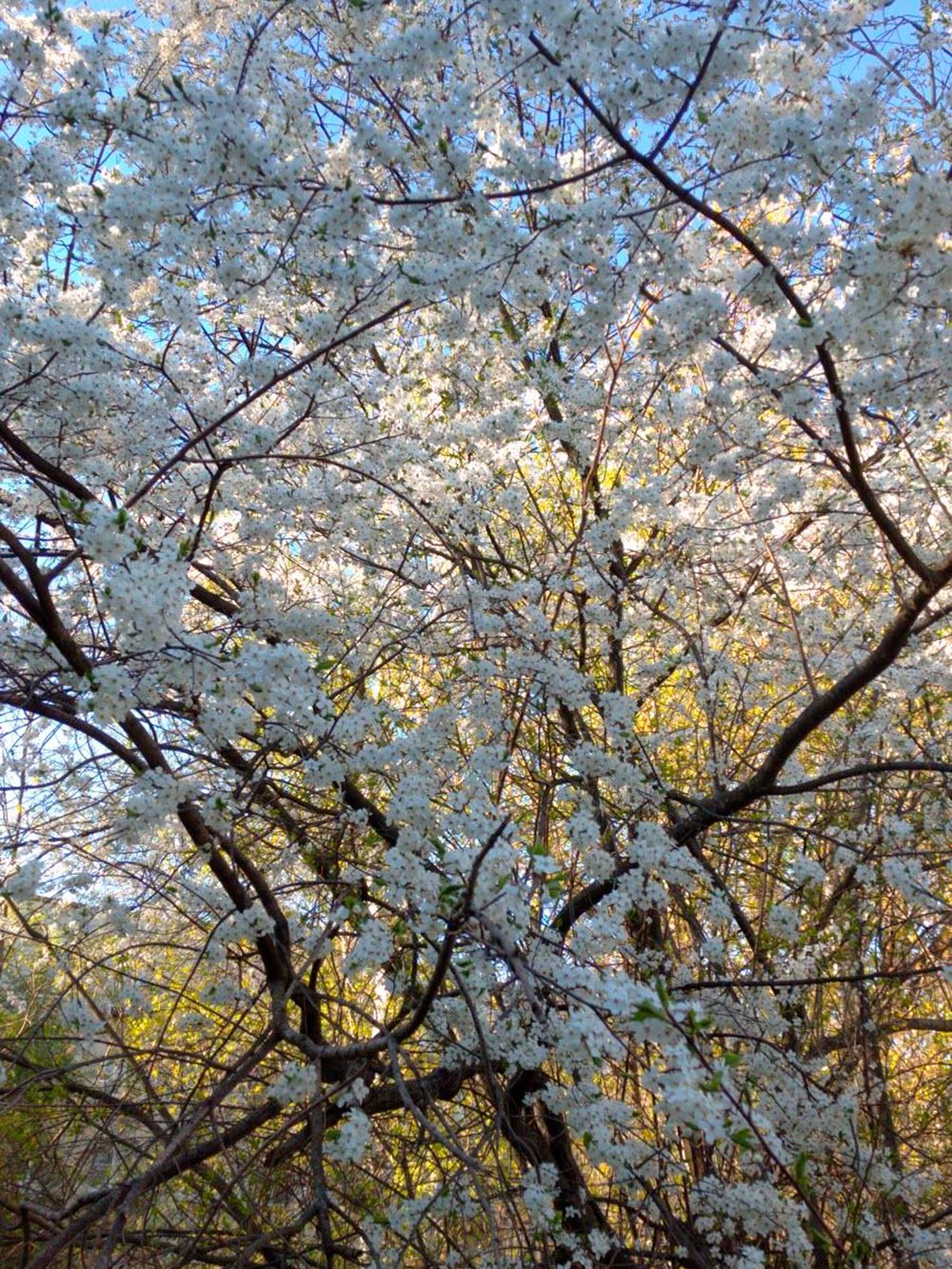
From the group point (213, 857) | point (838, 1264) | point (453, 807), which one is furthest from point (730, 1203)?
point (213, 857)

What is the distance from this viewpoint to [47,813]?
14.5ft

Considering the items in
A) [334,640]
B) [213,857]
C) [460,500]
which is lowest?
[213,857]

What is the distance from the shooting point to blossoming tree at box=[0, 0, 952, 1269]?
8.76 feet

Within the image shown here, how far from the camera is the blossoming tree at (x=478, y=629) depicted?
105 inches

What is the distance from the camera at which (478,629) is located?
12.7 ft

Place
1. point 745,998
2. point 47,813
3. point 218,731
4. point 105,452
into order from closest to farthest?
→ point 218,731 < point 745,998 < point 105,452 < point 47,813

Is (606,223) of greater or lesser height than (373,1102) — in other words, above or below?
above

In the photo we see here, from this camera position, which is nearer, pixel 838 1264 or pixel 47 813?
pixel 838 1264

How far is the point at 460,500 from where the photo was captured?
16.1 ft

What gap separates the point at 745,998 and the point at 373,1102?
151 cm

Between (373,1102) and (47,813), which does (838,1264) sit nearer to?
(373,1102)

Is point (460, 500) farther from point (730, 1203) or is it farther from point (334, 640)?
point (730, 1203)

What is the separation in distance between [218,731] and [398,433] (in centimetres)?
263

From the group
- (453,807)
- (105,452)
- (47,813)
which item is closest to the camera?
(453,807)
